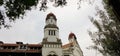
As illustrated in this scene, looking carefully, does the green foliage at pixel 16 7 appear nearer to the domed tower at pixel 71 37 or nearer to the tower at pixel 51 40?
the tower at pixel 51 40

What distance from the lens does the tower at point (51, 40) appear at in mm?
57219

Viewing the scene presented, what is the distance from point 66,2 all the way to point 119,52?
10.8m

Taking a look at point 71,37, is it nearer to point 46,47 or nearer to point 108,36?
point 46,47

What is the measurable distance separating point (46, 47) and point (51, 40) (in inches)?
71.8

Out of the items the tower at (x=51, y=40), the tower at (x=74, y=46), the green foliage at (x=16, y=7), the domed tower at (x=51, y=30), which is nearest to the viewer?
the green foliage at (x=16, y=7)

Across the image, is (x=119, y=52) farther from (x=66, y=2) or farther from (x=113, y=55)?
(x=66, y=2)

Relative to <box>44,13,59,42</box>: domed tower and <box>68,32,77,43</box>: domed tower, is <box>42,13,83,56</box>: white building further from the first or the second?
<box>68,32,77,43</box>: domed tower

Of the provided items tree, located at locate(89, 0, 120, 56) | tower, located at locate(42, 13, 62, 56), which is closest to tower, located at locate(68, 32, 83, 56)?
tower, located at locate(42, 13, 62, 56)

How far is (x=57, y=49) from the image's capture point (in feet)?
189

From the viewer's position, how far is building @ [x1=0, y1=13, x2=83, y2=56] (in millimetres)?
57250

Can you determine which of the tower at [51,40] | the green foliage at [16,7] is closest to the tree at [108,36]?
the green foliage at [16,7]

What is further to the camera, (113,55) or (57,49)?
(57,49)

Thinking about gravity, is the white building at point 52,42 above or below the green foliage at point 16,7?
above

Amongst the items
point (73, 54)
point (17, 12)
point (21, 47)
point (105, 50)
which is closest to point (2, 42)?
point (21, 47)
